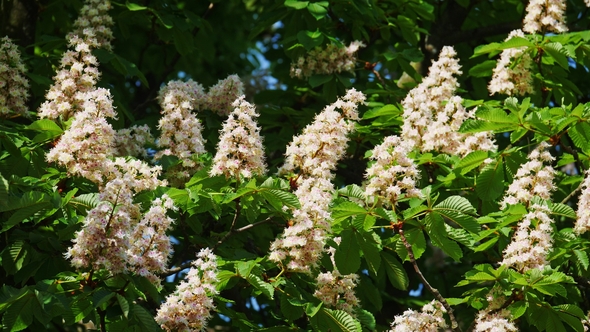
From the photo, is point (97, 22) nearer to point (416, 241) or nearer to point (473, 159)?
point (473, 159)

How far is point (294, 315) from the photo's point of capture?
16.4 feet

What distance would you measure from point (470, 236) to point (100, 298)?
2053 mm

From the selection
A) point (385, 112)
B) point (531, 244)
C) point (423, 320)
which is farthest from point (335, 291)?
point (385, 112)

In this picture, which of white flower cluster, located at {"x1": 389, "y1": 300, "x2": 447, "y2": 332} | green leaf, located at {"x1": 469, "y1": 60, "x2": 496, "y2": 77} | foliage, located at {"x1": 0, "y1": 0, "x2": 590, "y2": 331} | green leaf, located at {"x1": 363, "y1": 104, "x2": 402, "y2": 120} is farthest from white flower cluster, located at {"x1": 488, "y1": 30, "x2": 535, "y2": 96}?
white flower cluster, located at {"x1": 389, "y1": 300, "x2": 447, "y2": 332}

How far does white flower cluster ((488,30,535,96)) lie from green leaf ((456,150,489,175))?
1186 mm

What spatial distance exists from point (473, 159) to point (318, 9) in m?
1.86

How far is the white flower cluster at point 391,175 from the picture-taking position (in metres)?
4.90

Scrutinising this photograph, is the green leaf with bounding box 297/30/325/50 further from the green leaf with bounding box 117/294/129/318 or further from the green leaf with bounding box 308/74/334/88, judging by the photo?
the green leaf with bounding box 117/294/129/318

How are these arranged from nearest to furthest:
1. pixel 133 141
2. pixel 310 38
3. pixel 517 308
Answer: pixel 517 308, pixel 133 141, pixel 310 38

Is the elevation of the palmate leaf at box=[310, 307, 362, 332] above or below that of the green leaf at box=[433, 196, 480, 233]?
below

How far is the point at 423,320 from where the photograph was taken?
4.97m

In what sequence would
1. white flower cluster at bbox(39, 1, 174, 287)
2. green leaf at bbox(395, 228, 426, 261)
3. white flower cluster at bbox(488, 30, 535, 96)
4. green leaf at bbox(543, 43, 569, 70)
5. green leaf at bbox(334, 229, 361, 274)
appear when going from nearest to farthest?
white flower cluster at bbox(39, 1, 174, 287) < green leaf at bbox(334, 229, 361, 274) < green leaf at bbox(395, 228, 426, 261) < green leaf at bbox(543, 43, 569, 70) < white flower cluster at bbox(488, 30, 535, 96)

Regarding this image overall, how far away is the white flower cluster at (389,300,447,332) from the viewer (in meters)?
4.81

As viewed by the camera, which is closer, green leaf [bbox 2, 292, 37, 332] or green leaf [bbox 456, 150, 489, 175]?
green leaf [bbox 2, 292, 37, 332]
